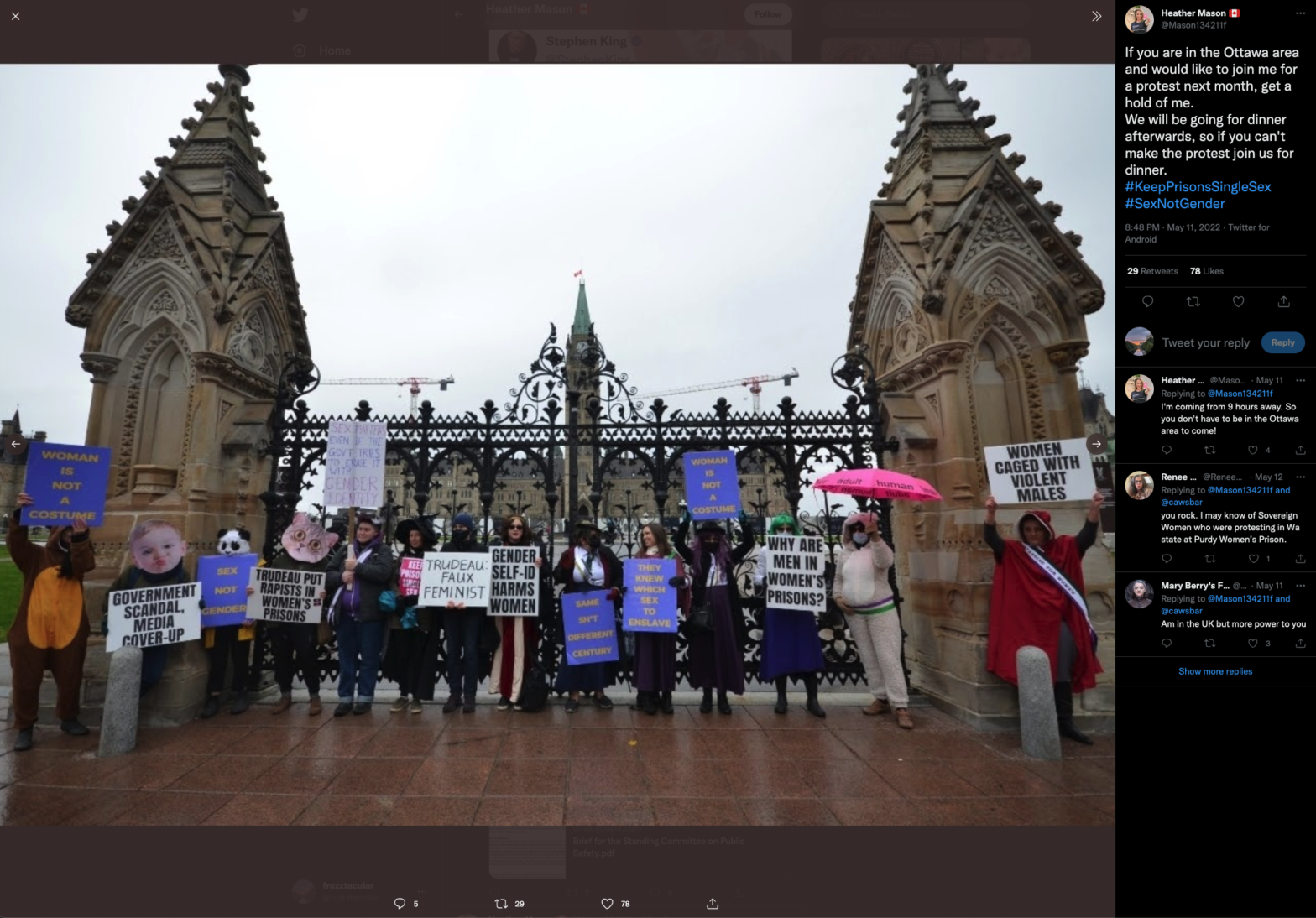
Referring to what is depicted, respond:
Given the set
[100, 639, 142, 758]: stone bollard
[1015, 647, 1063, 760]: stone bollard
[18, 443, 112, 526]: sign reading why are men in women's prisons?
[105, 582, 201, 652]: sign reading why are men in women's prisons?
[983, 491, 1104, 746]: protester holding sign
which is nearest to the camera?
[1015, 647, 1063, 760]: stone bollard

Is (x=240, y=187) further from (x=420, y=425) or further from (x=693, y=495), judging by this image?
(x=693, y=495)

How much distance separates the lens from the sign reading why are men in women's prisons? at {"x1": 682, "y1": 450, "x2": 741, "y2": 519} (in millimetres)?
6660

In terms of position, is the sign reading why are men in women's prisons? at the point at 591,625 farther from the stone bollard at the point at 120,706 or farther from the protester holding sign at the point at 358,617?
the stone bollard at the point at 120,706

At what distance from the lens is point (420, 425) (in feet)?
24.5

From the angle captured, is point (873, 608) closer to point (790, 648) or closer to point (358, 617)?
point (790, 648)

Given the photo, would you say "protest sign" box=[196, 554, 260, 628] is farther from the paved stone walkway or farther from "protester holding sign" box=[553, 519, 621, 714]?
"protester holding sign" box=[553, 519, 621, 714]

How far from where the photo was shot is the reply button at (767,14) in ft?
12.7

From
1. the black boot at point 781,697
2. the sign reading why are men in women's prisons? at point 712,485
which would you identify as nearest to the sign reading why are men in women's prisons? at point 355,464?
the sign reading why are men in women's prisons? at point 712,485

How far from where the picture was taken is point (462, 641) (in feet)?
21.8

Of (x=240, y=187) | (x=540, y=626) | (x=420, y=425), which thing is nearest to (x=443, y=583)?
(x=540, y=626)

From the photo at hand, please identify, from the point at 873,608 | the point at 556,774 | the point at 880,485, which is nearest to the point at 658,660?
the point at 556,774

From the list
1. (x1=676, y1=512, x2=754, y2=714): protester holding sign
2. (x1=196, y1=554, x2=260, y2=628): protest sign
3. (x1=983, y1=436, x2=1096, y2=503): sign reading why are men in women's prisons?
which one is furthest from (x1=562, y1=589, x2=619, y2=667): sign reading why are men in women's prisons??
(x1=983, y1=436, x2=1096, y2=503): sign reading why are men in women's prisons?
